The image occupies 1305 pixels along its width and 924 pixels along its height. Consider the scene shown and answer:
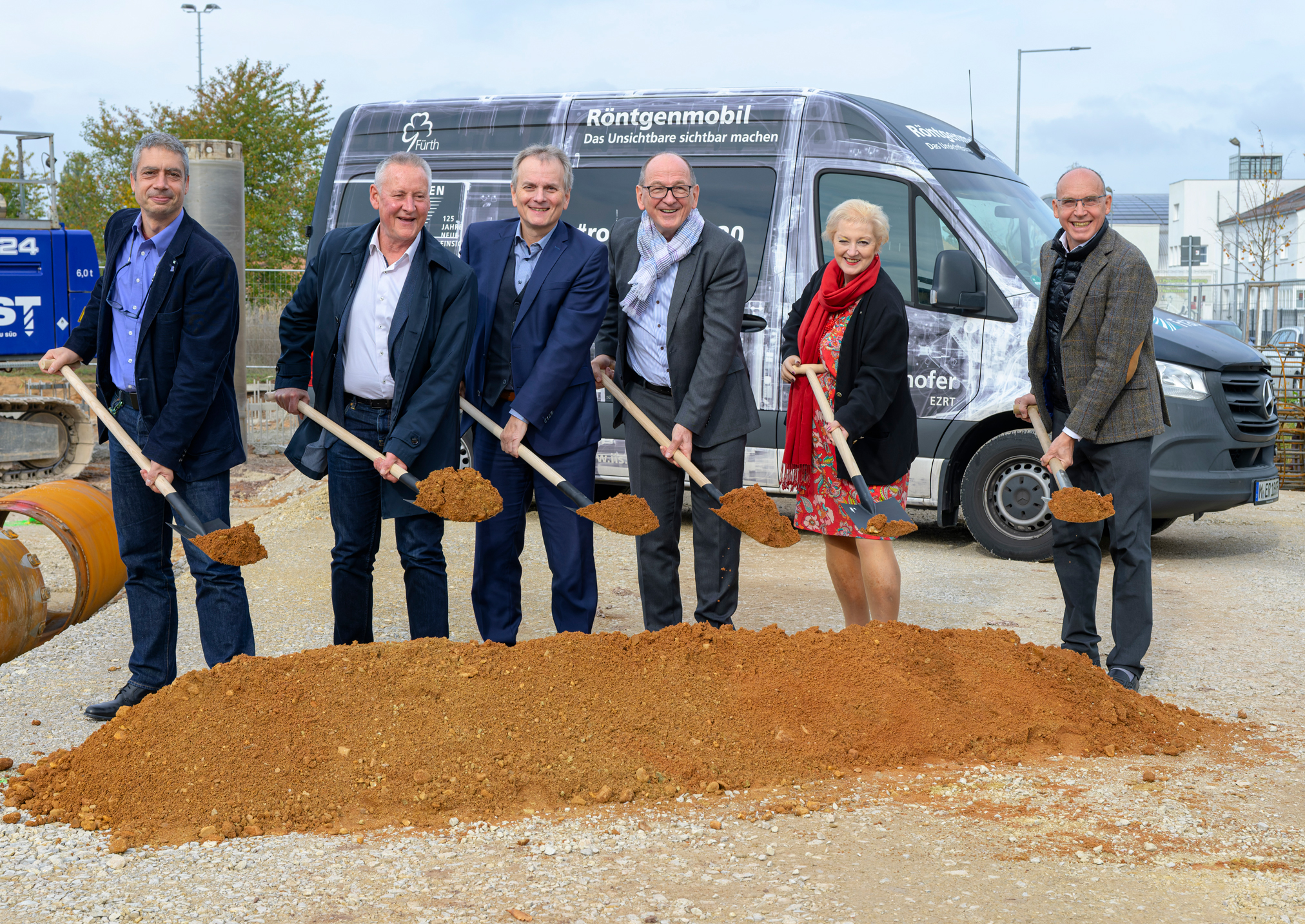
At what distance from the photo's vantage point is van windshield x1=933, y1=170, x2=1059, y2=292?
8.13m

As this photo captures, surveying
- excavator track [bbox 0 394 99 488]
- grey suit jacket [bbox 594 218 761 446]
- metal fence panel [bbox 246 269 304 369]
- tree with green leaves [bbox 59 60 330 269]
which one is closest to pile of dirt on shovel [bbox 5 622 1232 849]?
grey suit jacket [bbox 594 218 761 446]

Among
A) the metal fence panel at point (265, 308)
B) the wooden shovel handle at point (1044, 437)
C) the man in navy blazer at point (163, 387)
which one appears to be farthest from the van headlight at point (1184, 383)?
the metal fence panel at point (265, 308)

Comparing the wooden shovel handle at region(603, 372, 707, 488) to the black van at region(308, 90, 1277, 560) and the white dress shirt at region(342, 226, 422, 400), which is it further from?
the black van at region(308, 90, 1277, 560)

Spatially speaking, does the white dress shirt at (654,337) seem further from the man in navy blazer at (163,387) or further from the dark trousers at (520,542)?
the man in navy blazer at (163,387)

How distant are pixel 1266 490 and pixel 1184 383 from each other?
1018mm

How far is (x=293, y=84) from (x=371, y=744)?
89.2 ft

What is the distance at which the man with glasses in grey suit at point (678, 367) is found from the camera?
498 centimetres

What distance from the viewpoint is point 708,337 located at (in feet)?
16.4

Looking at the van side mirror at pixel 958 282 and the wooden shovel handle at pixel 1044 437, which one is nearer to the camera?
the wooden shovel handle at pixel 1044 437

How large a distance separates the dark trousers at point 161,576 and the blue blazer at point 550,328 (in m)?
1.17

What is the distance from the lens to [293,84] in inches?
1118

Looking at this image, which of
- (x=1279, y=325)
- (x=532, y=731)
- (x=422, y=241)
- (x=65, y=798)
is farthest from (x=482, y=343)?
(x=1279, y=325)

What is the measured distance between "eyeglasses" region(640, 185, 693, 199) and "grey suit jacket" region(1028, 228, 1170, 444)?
5.36ft

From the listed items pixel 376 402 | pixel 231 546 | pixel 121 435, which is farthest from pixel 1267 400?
pixel 121 435
